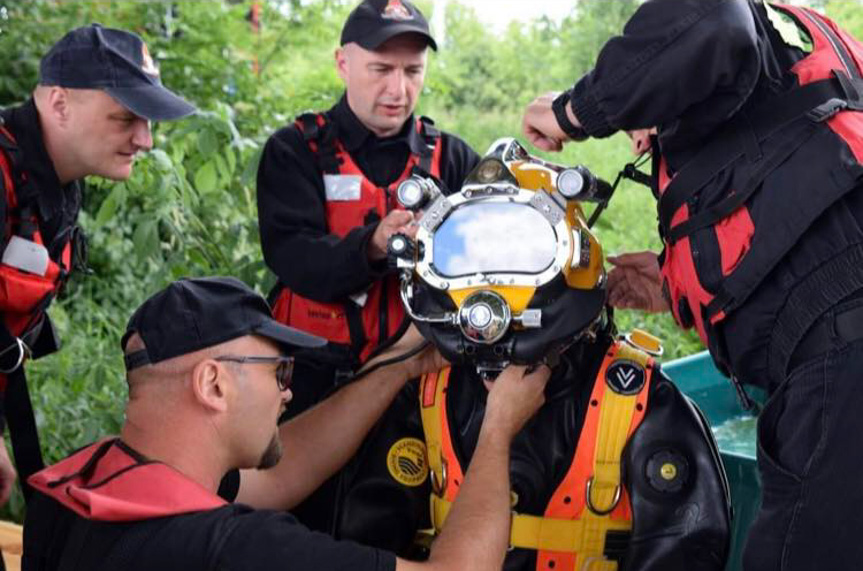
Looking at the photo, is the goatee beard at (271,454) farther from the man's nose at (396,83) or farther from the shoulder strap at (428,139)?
the man's nose at (396,83)

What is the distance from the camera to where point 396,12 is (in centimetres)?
294

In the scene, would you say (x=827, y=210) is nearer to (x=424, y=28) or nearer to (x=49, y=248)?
(x=424, y=28)

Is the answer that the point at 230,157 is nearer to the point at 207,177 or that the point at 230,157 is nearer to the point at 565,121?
the point at 207,177

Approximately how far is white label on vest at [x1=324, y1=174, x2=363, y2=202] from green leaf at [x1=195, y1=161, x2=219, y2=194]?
4.30 ft

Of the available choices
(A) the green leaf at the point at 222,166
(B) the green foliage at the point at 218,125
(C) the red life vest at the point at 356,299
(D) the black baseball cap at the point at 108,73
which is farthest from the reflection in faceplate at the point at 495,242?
(A) the green leaf at the point at 222,166

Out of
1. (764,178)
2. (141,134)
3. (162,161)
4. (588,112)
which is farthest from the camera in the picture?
(162,161)

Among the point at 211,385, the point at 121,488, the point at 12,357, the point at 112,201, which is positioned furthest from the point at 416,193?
the point at 112,201

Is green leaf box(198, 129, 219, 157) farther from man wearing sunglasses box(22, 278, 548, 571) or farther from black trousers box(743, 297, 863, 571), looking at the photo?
black trousers box(743, 297, 863, 571)

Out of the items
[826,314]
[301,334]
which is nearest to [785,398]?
[826,314]

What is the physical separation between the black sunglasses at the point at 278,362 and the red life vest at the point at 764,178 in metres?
0.76

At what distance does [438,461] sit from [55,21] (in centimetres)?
551

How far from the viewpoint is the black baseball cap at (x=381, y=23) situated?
9.52ft

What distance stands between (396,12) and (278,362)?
111cm

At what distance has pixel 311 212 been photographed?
2.88 meters
